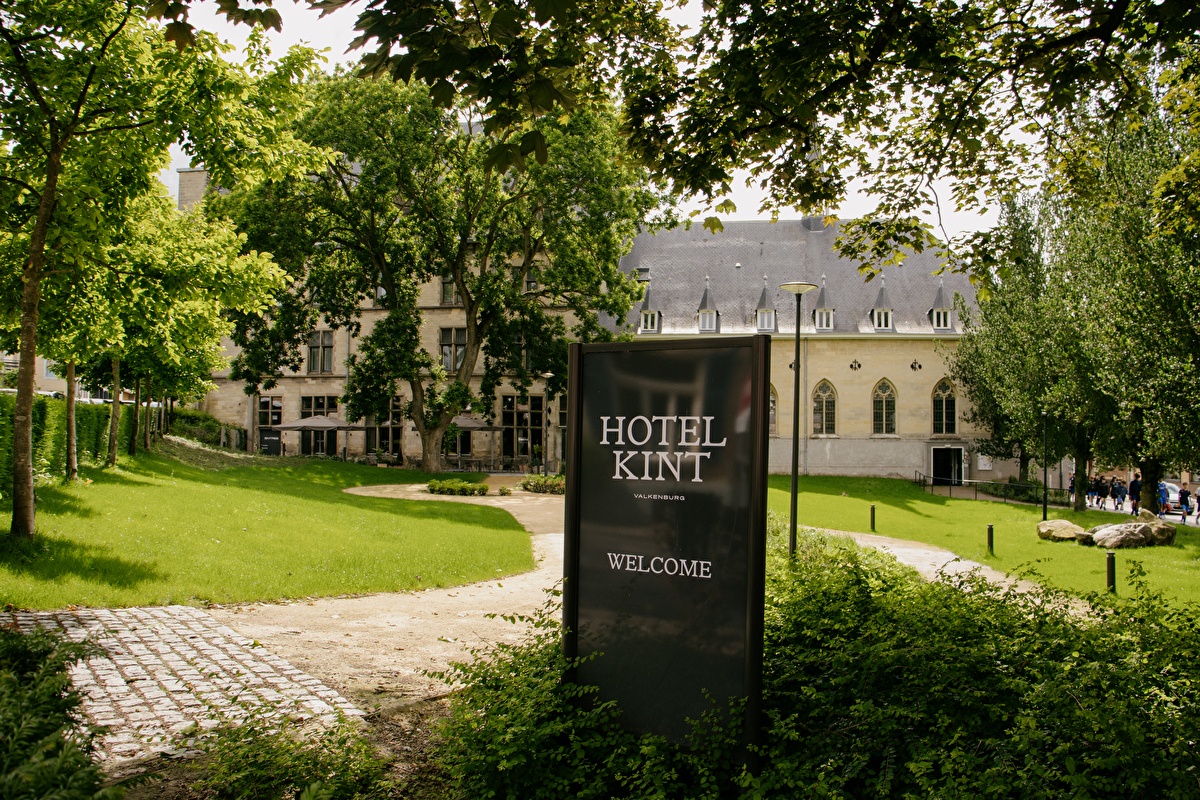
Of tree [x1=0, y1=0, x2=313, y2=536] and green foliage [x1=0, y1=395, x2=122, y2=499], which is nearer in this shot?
tree [x1=0, y1=0, x2=313, y2=536]

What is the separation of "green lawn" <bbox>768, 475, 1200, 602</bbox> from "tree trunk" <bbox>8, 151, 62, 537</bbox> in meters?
11.4

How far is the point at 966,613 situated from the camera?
252 inches

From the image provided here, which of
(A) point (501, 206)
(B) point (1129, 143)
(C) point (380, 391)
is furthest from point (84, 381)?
(B) point (1129, 143)

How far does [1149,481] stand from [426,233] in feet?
94.4

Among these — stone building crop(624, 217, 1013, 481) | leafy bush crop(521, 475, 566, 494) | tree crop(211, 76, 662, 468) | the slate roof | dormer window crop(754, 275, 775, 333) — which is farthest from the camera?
dormer window crop(754, 275, 775, 333)

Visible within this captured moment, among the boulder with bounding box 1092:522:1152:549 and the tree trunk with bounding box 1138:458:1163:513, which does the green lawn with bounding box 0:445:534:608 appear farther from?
the tree trunk with bounding box 1138:458:1163:513

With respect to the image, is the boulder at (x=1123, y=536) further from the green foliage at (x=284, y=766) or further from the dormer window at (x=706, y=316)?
the dormer window at (x=706, y=316)

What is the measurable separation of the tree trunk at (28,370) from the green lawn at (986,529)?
11387 mm

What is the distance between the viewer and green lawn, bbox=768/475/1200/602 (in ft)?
46.3

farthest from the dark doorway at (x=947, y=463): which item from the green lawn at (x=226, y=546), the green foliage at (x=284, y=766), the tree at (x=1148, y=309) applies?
the green foliage at (x=284, y=766)

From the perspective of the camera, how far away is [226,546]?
470 inches

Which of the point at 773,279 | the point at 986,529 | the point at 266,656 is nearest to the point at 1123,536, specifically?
the point at 986,529

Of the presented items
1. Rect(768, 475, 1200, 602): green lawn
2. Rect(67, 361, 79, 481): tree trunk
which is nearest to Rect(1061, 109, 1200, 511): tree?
Rect(768, 475, 1200, 602): green lawn

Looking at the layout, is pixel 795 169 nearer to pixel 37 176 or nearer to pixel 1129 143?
pixel 37 176
